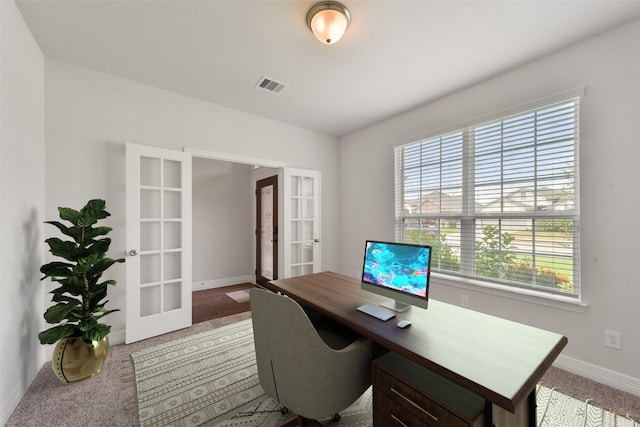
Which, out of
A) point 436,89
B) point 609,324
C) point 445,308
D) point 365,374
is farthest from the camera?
point 436,89

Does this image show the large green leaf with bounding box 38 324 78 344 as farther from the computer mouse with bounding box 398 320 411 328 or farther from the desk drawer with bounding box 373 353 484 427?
the computer mouse with bounding box 398 320 411 328

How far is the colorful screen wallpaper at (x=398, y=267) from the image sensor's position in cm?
144

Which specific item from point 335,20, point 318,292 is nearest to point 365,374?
point 318,292

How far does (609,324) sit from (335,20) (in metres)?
3.09

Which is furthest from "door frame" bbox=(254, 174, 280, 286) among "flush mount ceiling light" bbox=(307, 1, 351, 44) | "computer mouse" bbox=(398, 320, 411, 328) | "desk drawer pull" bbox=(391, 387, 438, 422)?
"desk drawer pull" bbox=(391, 387, 438, 422)

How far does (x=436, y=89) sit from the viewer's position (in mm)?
2908

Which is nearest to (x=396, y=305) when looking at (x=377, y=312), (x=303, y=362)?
(x=377, y=312)

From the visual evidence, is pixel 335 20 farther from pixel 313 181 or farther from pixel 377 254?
pixel 313 181

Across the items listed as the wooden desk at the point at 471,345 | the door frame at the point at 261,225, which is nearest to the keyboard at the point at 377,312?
the wooden desk at the point at 471,345

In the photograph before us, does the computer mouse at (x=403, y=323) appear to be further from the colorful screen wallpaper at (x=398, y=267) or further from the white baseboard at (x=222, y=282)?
the white baseboard at (x=222, y=282)

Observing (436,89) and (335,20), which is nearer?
(335,20)

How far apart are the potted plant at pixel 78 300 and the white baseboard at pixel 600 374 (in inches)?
149

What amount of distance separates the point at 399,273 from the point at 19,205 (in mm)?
2737

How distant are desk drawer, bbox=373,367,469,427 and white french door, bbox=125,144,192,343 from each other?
2.55 meters
